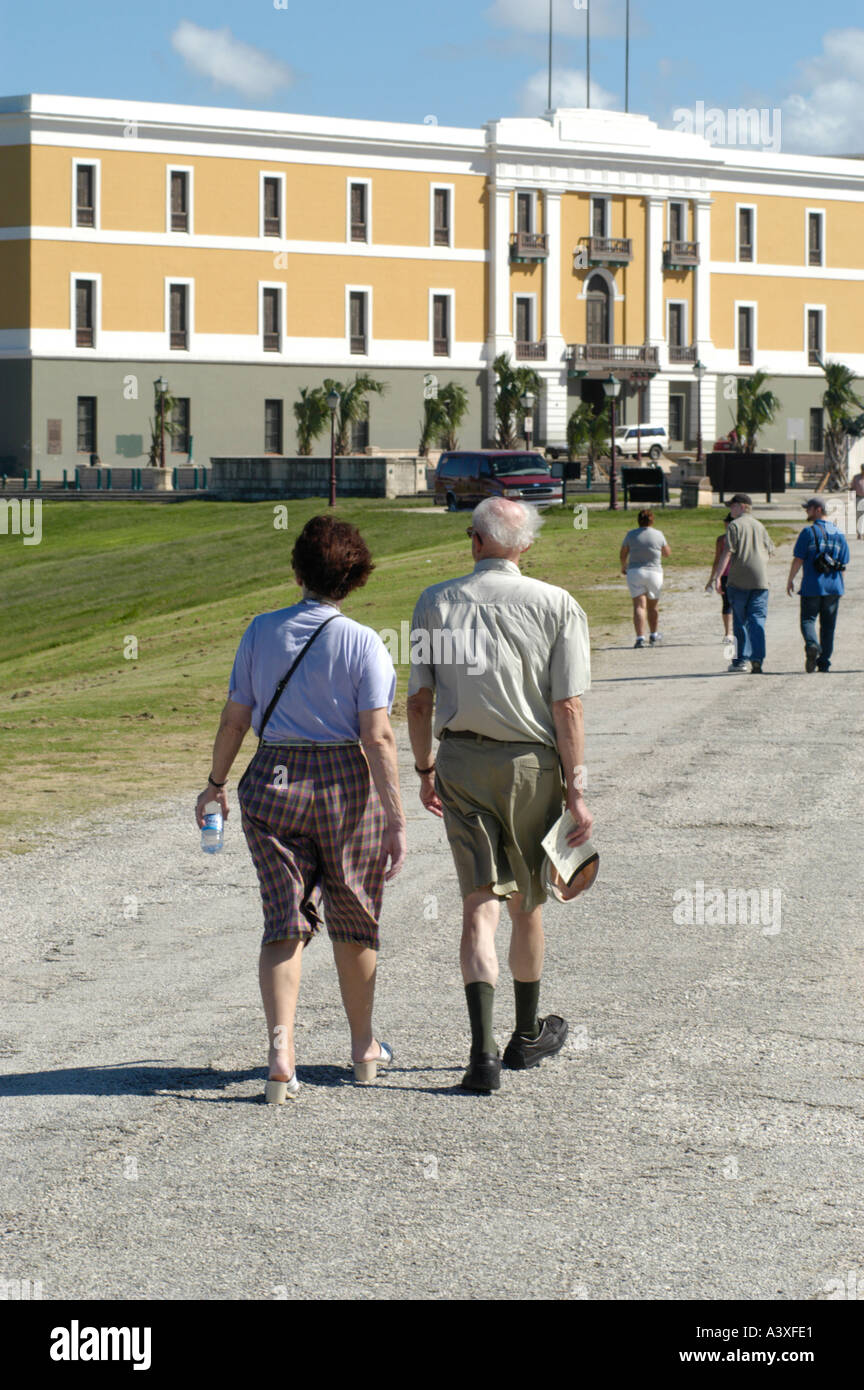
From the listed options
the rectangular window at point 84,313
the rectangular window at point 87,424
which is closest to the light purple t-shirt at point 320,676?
the rectangular window at point 87,424

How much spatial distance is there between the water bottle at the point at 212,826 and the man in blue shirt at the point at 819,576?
12.4 m

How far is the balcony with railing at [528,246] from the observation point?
73562 mm

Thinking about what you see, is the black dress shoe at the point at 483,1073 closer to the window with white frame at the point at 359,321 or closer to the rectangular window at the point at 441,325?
the window with white frame at the point at 359,321

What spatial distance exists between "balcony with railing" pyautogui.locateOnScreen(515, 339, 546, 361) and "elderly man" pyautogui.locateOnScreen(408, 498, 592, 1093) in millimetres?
69646

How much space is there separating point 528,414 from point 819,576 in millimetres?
52504

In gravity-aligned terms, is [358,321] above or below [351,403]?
above

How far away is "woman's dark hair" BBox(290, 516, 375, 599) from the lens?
235 inches

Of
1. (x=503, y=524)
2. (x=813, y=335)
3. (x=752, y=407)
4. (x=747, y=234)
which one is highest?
(x=747, y=234)

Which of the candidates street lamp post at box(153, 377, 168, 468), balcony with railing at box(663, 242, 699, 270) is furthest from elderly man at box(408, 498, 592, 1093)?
balcony with railing at box(663, 242, 699, 270)

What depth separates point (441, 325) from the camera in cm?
7331

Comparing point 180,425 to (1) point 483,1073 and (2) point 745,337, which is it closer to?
(2) point 745,337

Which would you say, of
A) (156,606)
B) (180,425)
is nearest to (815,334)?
(180,425)

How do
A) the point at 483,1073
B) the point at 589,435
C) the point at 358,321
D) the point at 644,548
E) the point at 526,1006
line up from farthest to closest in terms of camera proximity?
the point at 358,321 < the point at 589,435 < the point at 644,548 < the point at 526,1006 < the point at 483,1073
